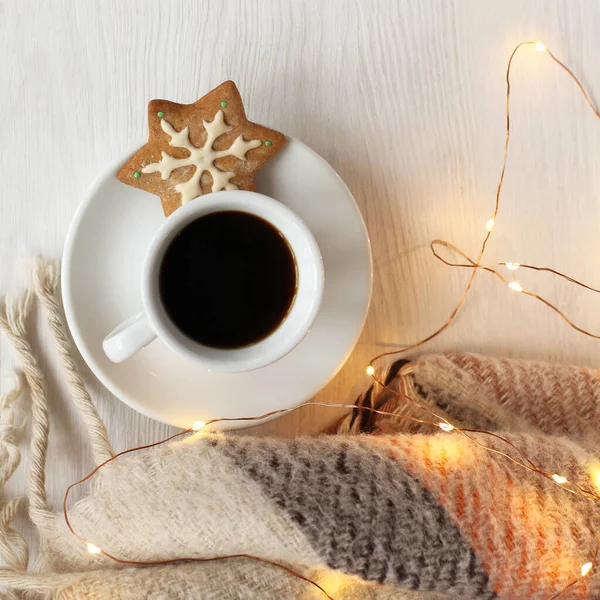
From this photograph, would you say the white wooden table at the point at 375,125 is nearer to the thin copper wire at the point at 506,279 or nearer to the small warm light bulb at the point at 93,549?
the thin copper wire at the point at 506,279

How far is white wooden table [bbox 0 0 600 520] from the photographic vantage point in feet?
2.50

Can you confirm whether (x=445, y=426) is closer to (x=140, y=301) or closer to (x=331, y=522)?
(x=331, y=522)

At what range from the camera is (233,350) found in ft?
2.10

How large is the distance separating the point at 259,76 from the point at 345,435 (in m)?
0.45

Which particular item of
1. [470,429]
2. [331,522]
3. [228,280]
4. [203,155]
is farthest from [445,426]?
[203,155]

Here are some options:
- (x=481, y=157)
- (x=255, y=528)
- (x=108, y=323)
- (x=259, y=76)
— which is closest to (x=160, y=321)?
(x=108, y=323)

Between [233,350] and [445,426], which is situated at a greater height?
[233,350]

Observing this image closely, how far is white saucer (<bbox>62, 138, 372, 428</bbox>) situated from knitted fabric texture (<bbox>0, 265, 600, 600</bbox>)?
0.17ft

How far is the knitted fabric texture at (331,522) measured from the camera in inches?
25.8

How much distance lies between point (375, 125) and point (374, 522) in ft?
1.53

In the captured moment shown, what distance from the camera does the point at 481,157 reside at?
0.79 metres

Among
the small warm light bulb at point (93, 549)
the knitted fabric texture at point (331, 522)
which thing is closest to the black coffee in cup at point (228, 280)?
the knitted fabric texture at point (331, 522)

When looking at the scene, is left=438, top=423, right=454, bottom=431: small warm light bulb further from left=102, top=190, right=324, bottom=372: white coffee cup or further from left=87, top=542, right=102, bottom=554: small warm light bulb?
left=87, top=542, right=102, bottom=554: small warm light bulb

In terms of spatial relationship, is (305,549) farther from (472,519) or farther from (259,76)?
(259,76)
